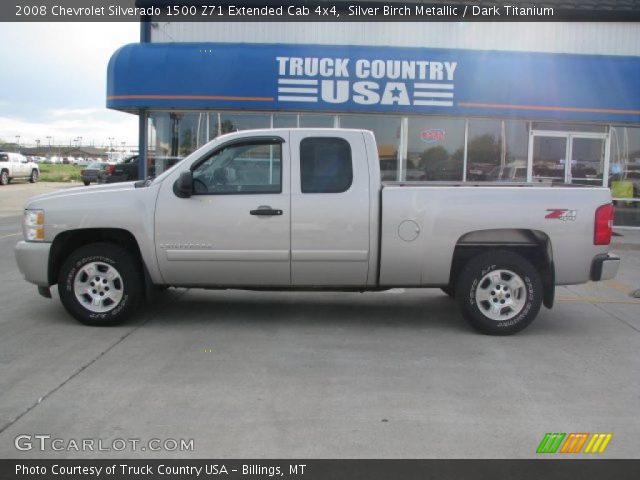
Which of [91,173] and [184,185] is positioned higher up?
[91,173]

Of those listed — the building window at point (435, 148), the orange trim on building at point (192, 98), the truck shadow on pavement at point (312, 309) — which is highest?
the orange trim on building at point (192, 98)

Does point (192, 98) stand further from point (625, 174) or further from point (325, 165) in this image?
point (625, 174)

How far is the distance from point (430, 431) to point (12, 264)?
8.18m

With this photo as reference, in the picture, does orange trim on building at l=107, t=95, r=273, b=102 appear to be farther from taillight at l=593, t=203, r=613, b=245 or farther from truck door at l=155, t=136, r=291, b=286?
taillight at l=593, t=203, r=613, b=245

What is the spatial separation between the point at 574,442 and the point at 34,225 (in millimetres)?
5194

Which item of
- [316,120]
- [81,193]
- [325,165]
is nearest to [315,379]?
[325,165]

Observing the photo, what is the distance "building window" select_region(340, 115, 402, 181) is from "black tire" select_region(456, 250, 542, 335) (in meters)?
9.39

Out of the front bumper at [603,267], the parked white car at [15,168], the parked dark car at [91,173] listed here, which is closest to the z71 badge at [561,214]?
the front bumper at [603,267]

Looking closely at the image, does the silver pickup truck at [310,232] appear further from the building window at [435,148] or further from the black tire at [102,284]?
the building window at [435,148]

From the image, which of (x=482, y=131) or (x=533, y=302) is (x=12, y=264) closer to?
(x=533, y=302)

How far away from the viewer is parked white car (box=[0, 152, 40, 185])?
33.5 metres

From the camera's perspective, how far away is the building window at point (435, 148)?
51.6ft

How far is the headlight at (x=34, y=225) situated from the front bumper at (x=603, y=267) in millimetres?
5392

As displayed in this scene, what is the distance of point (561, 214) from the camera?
6262mm
